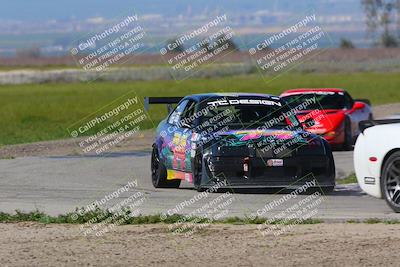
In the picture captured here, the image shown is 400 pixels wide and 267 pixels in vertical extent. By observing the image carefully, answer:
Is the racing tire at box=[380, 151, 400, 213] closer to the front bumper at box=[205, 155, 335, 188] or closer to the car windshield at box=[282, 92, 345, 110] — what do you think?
the front bumper at box=[205, 155, 335, 188]

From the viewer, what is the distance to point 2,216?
13.4m

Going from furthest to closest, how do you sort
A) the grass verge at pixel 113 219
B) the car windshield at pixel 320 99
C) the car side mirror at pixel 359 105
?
the car side mirror at pixel 359 105 → the car windshield at pixel 320 99 → the grass verge at pixel 113 219

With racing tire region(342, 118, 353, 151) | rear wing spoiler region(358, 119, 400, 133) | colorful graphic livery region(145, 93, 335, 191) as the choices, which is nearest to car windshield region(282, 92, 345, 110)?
racing tire region(342, 118, 353, 151)

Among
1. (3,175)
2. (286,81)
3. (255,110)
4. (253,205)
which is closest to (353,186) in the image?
(255,110)

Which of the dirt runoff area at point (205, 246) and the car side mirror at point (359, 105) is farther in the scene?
the car side mirror at point (359, 105)

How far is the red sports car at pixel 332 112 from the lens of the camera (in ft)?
83.3

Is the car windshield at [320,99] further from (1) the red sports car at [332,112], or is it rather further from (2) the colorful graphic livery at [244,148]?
(2) the colorful graphic livery at [244,148]

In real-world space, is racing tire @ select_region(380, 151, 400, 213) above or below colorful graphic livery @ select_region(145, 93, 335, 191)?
below

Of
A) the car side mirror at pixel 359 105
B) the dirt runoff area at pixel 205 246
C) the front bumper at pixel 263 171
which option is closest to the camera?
the dirt runoff area at pixel 205 246

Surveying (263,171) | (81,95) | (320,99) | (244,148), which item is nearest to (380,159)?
(263,171)

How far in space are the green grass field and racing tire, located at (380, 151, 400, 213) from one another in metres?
18.0

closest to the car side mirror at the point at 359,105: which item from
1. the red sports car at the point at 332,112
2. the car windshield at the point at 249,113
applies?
the red sports car at the point at 332,112

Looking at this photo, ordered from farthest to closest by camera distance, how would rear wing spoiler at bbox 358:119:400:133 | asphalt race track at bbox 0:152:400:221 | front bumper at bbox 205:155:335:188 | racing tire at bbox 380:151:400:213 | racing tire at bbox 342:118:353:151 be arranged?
racing tire at bbox 342:118:353:151 → front bumper at bbox 205:155:335:188 → asphalt race track at bbox 0:152:400:221 → rear wing spoiler at bbox 358:119:400:133 → racing tire at bbox 380:151:400:213

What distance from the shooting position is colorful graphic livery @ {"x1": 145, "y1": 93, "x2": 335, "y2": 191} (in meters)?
16.1
